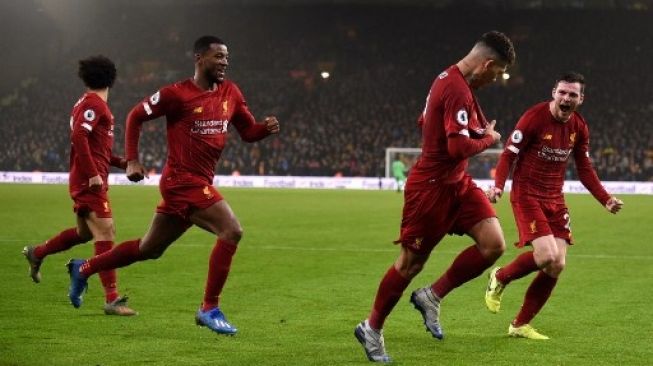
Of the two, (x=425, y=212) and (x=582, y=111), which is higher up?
(x=425, y=212)

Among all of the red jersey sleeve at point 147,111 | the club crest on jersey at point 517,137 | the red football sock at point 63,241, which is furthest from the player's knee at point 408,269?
the red football sock at point 63,241

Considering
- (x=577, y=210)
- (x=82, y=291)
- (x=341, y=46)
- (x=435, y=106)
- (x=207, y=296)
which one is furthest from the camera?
(x=341, y=46)

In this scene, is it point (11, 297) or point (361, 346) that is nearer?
point (361, 346)

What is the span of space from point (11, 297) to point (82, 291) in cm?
141

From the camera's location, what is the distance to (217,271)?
767 cm

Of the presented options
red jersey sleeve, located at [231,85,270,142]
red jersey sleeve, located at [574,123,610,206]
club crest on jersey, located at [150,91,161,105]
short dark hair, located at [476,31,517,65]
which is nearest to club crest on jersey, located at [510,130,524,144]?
red jersey sleeve, located at [574,123,610,206]

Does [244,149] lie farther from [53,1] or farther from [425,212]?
[425,212]

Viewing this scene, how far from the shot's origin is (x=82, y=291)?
28.4ft

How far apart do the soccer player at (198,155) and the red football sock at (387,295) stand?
4.09 ft

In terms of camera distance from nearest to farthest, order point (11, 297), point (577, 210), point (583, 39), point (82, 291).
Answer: point (82, 291), point (11, 297), point (577, 210), point (583, 39)

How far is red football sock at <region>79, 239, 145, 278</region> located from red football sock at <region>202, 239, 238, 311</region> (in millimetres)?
715

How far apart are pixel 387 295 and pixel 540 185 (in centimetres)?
199

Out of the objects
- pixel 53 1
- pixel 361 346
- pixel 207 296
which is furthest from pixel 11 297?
pixel 53 1

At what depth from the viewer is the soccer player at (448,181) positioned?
630 centimetres
